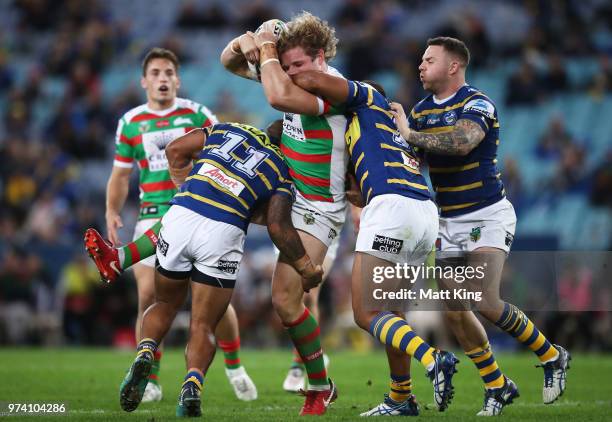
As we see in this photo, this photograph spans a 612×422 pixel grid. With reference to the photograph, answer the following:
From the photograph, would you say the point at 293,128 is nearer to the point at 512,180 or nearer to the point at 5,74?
the point at 512,180

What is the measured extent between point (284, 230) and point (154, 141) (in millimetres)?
2798

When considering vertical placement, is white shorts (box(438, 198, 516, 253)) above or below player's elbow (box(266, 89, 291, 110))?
below

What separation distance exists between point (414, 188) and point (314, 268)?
0.91 meters

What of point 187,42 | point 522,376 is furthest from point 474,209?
point 187,42

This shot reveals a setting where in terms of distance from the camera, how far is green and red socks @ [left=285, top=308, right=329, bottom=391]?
7234 millimetres

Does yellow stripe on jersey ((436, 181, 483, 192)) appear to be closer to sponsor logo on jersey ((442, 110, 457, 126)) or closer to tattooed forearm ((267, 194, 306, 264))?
sponsor logo on jersey ((442, 110, 457, 126))

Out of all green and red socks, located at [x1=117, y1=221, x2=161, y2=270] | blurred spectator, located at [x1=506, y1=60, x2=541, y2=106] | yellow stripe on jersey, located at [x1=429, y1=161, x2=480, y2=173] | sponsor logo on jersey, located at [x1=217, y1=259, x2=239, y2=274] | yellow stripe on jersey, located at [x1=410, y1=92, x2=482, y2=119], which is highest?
blurred spectator, located at [x1=506, y1=60, x2=541, y2=106]

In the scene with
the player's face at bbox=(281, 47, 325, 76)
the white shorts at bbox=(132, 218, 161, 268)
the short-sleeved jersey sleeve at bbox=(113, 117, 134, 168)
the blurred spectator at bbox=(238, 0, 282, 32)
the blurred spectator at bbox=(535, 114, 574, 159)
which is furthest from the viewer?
the blurred spectator at bbox=(238, 0, 282, 32)

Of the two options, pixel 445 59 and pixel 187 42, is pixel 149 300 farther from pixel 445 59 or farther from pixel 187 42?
pixel 187 42

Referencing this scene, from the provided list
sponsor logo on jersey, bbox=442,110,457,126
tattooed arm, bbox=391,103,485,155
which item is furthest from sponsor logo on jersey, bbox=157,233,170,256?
sponsor logo on jersey, bbox=442,110,457,126

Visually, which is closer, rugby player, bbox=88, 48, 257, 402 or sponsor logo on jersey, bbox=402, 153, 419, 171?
sponsor logo on jersey, bbox=402, 153, 419, 171

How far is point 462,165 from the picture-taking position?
7543mm

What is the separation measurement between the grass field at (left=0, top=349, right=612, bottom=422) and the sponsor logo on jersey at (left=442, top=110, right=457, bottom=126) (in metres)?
2.21

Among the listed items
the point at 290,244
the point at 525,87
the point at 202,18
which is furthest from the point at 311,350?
the point at 202,18
